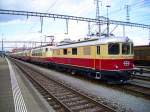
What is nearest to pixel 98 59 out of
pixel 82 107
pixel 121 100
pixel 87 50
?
pixel 87 50

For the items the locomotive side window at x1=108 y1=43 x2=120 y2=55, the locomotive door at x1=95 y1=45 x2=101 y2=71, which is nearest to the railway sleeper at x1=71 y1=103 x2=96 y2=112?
the locomotive side window at x1=108 y1=43 x2=120 y2=55

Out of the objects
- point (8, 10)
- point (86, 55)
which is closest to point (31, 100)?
point (86, 55)

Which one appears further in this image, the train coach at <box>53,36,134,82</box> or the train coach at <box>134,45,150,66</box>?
the train coach at <box>134,45,150,66</box>

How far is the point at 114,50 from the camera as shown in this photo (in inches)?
771

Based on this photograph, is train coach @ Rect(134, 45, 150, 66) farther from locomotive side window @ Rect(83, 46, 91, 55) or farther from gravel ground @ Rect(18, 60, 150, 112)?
gravel ground @ Rect(18, 60, 150, 112)

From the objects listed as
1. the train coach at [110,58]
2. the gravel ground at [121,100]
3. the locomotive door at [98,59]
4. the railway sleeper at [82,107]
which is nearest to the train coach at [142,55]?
the train coach at [110,58]

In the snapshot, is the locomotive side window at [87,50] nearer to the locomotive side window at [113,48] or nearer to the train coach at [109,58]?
the train coach at [109,58]

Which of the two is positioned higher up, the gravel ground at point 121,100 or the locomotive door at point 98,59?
the locomotive door at point 98,59

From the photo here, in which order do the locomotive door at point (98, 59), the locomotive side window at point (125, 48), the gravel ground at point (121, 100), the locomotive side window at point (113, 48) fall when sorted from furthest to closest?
the locomotive door at point (98, 59) → the locomotive side window at point (125, 48) → the locomotive side window at point (113, 48) → the gravel ground at point (121, 100)

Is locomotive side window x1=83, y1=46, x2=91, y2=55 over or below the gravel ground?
Result: over

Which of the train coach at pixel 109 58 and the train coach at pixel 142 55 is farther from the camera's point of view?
the train coach at pixel 142 55

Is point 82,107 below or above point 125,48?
below

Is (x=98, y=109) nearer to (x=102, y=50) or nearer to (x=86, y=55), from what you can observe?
(x=102, y=50)

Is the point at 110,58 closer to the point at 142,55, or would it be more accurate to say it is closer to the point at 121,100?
the point at 121,100
